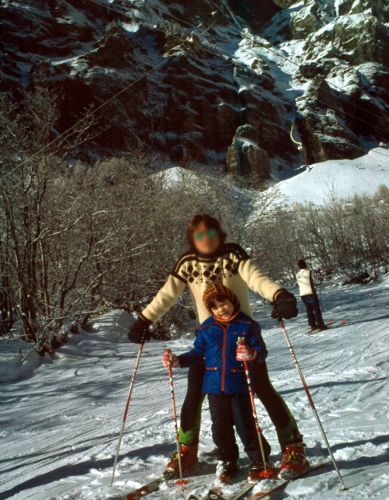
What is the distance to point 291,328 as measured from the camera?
14.1 metres

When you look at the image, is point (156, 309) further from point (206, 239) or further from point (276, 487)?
point (276, 487)

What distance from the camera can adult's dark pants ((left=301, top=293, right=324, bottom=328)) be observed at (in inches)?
470

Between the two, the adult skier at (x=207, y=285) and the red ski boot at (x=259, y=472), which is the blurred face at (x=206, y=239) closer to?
the adult skier at (x=207, y=285)

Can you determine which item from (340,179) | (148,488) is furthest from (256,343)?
(340,179)

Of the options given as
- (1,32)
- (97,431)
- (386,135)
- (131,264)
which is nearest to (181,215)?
(131,264)

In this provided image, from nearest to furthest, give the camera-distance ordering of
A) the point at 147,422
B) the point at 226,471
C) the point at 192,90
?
the point at 226,471 < the point at 147,422 < the point at 192,90

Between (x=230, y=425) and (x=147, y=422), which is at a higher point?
(x=230, y=425)

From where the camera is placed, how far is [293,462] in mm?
3021

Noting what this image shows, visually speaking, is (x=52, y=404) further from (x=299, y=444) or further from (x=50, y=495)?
(x=299, y=444)

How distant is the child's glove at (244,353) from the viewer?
9.74ft

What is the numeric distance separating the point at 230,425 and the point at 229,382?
310 mm

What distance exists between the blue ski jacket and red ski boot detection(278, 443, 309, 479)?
498 mm

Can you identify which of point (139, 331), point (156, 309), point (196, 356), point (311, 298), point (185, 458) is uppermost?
A: point (156, 309)

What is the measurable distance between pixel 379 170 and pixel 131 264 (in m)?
113
